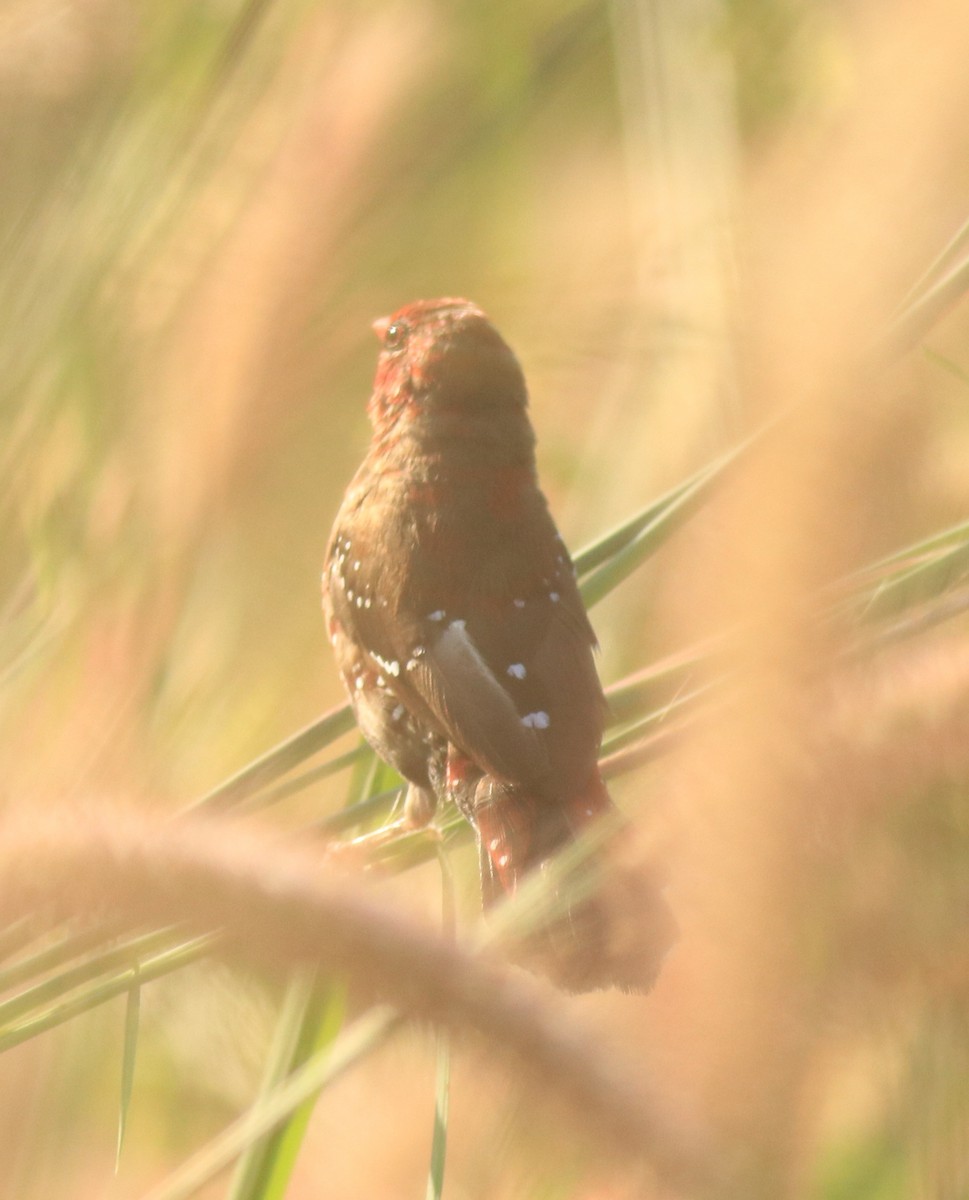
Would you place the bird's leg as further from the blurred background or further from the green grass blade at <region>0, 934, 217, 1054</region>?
the green grass blade at <region>0, 934, 217, 1054</region>

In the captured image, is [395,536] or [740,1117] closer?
[740,1117]

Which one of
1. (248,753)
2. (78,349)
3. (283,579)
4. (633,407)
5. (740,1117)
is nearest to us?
(740,1117)

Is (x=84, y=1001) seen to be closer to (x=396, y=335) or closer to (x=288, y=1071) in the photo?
(x=288, y=1071)

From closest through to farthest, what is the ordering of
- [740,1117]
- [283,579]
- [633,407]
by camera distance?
[740,1117] < [633,407] < [283,579]

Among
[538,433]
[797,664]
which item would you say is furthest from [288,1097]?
[538,433]

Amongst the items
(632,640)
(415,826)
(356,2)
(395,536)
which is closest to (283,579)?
(395,536)

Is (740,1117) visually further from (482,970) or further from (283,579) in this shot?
(283,579)

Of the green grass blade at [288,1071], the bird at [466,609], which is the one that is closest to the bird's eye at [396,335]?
the bird at [466,609]
